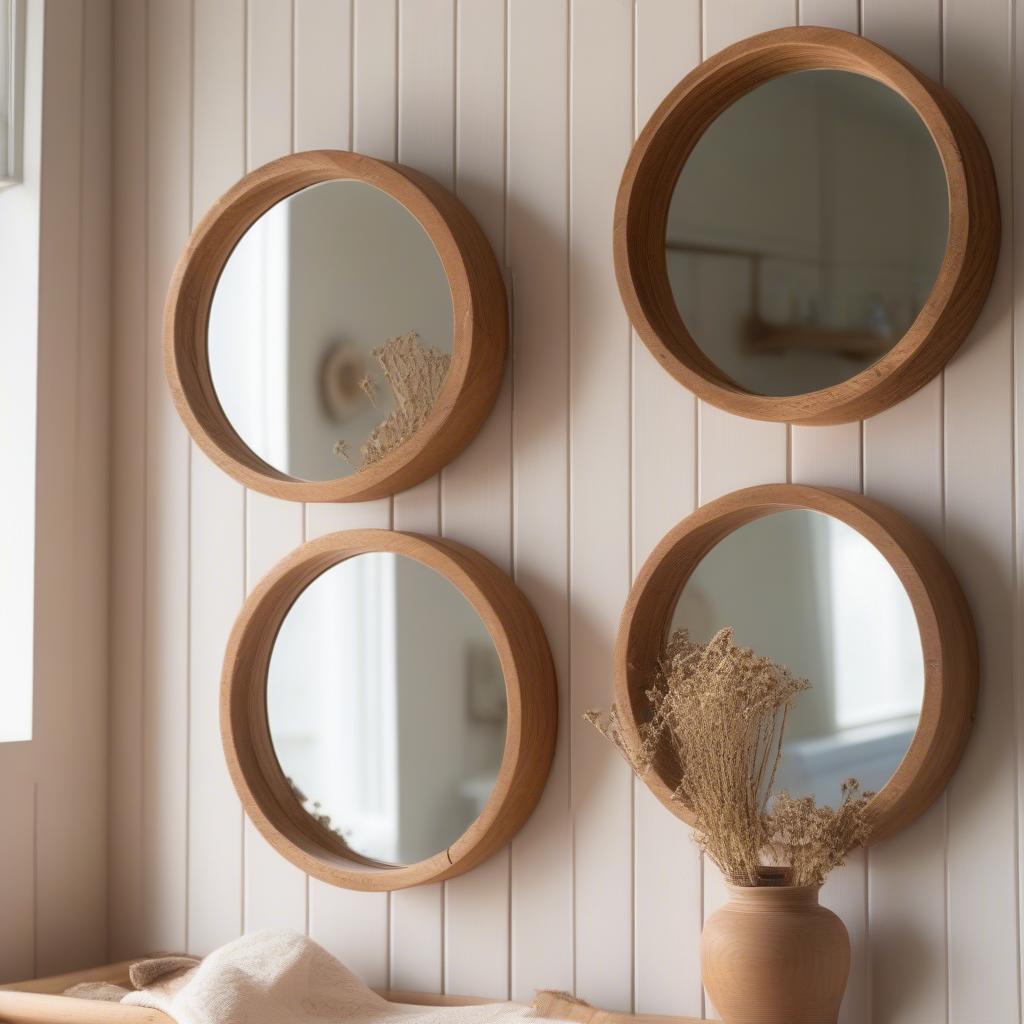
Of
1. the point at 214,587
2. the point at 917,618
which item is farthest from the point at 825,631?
the point at 214,587

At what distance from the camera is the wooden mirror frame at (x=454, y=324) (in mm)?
1768

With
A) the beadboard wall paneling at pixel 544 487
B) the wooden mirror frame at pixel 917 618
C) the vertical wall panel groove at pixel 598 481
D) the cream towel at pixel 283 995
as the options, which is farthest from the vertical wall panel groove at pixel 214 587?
the wooden mirror frame at pixel 917 618

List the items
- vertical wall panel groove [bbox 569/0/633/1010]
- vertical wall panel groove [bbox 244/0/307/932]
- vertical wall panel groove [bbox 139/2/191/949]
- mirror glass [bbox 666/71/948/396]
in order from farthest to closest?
vertical wall panel groove [bbox 139/2/191/949], vertical wall panel groove [bbox 244/0/307/932], vertical wall panel groove [bbox 569/0/633/1010], mirror glass [bbox 666/71/948/396]

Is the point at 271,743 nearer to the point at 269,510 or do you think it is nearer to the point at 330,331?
the point at 269,510

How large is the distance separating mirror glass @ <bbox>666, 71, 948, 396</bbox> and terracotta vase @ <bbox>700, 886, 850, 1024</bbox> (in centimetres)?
56

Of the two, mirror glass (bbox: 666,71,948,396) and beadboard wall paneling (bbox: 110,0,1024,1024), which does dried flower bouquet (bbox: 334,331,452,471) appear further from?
mirror glass (bbox: 666,71,948,396)

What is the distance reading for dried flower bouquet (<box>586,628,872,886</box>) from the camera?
146cm

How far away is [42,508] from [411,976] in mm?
856

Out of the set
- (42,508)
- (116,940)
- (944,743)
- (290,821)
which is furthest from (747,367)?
(116,940)

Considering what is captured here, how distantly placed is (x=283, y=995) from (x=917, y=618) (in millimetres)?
845

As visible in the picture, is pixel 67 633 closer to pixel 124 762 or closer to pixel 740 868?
pixel 124 762

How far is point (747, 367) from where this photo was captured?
5.28 ft

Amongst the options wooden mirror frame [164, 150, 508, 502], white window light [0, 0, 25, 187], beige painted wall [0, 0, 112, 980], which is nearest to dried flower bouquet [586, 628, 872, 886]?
wooden mirror frame [164, 150, 508, 502]

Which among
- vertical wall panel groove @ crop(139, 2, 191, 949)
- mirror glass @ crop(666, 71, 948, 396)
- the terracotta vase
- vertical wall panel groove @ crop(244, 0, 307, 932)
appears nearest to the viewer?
the terracotta vase
